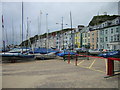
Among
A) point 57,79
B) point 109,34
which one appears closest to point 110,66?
point 57,79

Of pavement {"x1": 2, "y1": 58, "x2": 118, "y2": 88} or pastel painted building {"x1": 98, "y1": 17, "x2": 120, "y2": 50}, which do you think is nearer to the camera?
pavement {"x1": 2, "y1": 58, "x2": 118, "y2": 88}

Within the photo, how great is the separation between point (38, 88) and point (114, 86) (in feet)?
12.0

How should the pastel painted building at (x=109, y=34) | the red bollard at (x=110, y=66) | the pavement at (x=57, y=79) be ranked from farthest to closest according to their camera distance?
the pastel painted building at (x=109, y=34) < the red bollard at (x=110, y=66) < the pavement at (x=57, y=79)

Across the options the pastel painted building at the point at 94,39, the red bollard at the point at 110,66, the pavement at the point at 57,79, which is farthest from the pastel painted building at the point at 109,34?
the pavement at the point at 57,79

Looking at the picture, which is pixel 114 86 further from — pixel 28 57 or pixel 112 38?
pixel 112 38

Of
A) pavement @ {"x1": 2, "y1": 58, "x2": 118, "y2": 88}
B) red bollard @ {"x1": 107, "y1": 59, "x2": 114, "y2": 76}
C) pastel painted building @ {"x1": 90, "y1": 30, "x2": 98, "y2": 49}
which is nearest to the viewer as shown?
pavement @ {"x1": 2, "y1": 58, "x2": 118, "y2": 88}

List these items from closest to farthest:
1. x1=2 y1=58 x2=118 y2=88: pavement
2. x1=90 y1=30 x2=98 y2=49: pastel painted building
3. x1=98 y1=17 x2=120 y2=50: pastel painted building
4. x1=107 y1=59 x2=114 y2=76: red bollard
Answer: x1=2 y1=58 x2=118 y2=88: pavement → x1=107 y1=59 x2=114 y2=76: red bollard → x1=98 y1=17 x2=120 y2=50: pastel painted building → x1=90 y1=30 x2=98 y2=49: pastel painted building

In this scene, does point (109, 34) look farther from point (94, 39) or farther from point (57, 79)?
point (57, 79)

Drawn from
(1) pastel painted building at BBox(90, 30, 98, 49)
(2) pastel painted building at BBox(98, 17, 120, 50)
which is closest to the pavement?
(2) pastel painted building at BBox(98, 17, 120, 50)

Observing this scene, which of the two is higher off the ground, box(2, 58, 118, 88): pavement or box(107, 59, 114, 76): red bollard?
box(107, 59, 114, 76): red bollard

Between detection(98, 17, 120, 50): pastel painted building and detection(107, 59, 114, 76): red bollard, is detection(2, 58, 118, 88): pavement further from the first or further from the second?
detection(98, 17, 120, 50): pastel painted building

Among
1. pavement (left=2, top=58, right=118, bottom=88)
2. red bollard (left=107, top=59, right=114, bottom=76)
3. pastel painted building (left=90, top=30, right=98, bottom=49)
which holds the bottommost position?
pavement (left=2, top=58, right=118, bottom=88)

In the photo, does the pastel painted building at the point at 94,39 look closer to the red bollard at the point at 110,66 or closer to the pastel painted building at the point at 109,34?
the pastel painted building at the point at 109,34

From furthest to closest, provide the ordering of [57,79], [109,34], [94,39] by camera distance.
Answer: [94,39]
[109,34]
[57,79]
